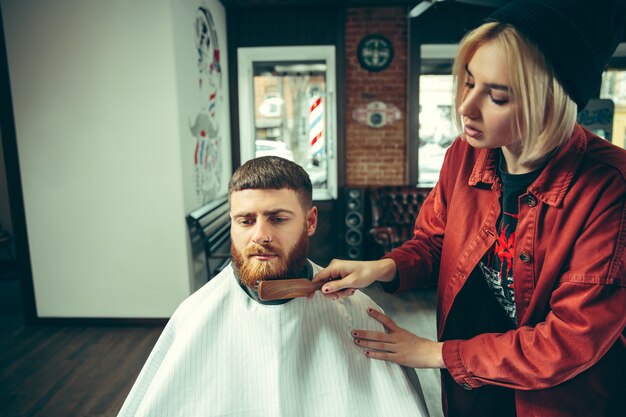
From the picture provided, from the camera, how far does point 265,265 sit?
1005 mm

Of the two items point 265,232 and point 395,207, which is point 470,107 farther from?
point 395,207

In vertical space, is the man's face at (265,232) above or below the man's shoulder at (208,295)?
above

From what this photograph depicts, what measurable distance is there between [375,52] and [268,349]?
4.06 metres

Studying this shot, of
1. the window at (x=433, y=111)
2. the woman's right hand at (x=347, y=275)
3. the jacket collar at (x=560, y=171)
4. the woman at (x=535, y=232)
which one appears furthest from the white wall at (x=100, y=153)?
the window at (x=433, y=111)

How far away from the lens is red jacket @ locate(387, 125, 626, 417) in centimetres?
73

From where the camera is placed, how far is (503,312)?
3.30 ft

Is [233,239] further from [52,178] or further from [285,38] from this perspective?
[285,38]

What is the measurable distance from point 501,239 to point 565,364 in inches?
11.1

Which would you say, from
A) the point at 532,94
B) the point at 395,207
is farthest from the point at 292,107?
the point at 532,94

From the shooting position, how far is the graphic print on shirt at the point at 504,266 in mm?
920

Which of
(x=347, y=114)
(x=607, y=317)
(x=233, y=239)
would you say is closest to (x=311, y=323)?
(x=233, y=239)

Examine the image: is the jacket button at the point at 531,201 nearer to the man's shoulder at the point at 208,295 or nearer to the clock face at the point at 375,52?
the man's shoulder at the point at 208,295

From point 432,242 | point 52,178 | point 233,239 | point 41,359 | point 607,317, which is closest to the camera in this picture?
point 607,317

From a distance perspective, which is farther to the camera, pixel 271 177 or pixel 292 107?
pixel 292 107
